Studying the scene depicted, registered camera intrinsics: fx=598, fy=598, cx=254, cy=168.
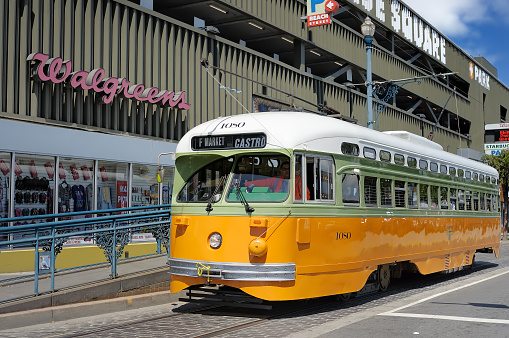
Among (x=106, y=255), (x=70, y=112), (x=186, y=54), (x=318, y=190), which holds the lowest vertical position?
(x=106, y=255)

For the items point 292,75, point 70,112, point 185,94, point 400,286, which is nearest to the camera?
point 400,286

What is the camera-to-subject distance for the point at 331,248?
9.37 m

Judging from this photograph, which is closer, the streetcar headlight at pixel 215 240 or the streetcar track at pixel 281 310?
the streetcar track at pixel 281 310

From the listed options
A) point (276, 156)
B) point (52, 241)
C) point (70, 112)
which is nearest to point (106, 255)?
point (52, 241)

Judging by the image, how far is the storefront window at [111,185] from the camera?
16312 millimetres

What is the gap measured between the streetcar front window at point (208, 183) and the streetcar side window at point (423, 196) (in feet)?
17.1

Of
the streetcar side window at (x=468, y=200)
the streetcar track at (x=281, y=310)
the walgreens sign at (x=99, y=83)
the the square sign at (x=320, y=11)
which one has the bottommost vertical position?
the streetcar track at (x=281, y=310)

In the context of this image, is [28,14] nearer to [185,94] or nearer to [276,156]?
[185,94]

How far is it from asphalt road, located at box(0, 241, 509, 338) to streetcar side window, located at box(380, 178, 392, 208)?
1.77 metres

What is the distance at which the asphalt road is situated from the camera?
7.85 meters

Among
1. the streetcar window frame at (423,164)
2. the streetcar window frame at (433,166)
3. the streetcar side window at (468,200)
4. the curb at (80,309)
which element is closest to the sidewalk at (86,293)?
the curb at (80,309)

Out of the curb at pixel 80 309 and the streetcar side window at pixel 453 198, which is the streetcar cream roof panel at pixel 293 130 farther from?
the streetcar side window at pixel 453 198

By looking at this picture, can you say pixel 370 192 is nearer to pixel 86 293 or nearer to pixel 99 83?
pixel 86 293

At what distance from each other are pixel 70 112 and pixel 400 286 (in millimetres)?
9156
